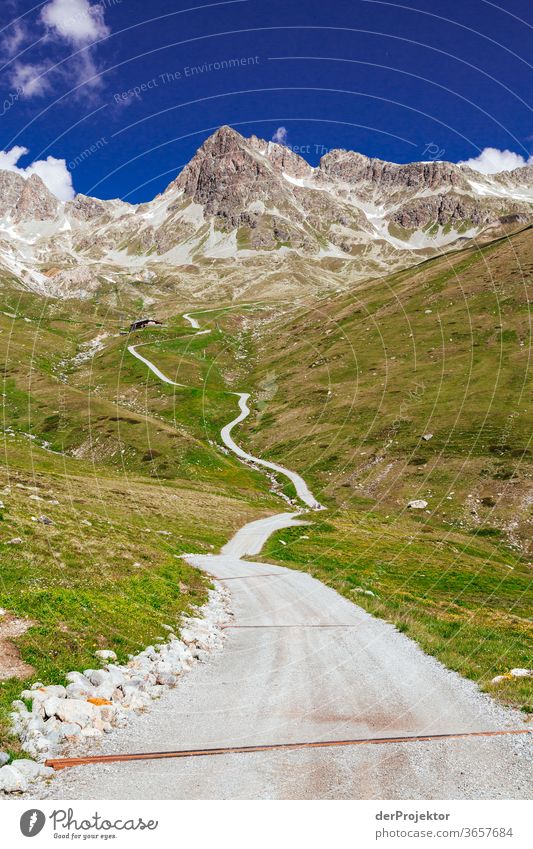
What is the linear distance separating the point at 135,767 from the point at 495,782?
324 inches

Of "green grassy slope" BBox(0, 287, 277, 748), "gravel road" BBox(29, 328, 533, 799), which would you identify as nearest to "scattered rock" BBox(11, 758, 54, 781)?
"gravel road" BBox(29, 328, 533, 799)

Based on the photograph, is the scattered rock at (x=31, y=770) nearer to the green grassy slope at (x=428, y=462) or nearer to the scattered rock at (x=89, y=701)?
the scattered rock at (x=89, y=701)

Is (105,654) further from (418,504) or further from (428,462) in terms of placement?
(428,462)

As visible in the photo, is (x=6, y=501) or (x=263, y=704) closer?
(x=263, y=704)

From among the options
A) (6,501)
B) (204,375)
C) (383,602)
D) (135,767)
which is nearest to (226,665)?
(135,767)

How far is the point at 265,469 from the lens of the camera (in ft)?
385

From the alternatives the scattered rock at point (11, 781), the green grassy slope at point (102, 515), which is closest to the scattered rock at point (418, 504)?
the green grassy slope at point (102, 515)

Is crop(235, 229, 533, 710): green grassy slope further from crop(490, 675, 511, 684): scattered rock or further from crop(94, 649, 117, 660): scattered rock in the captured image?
crop(94, 649, 117, 660): scattered rock

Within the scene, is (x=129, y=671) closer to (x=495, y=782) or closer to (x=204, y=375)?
(x=495, y=782)
